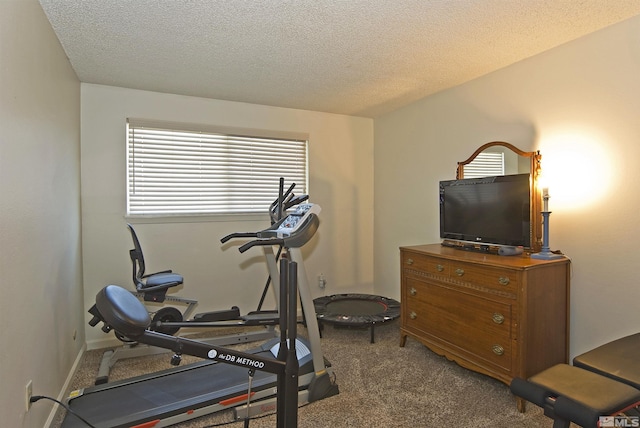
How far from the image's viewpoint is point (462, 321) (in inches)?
103

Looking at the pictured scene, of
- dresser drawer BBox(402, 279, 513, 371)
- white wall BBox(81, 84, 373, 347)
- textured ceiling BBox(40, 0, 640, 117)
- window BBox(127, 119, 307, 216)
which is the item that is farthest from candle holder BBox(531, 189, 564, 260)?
window BBox(127, 119, 307, 216)

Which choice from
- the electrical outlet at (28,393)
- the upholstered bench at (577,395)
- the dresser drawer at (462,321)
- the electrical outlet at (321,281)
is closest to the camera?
the upholstered bench at (577,395)

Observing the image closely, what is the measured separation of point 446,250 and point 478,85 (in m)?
1.46

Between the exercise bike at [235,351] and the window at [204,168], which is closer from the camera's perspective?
the exercise bike at [235,351]

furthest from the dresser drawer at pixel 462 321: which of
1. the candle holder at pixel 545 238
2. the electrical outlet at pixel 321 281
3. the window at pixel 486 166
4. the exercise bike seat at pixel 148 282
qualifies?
the exercise bike seat at pixel 148 282

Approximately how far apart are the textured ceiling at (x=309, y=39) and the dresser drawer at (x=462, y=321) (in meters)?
1.75

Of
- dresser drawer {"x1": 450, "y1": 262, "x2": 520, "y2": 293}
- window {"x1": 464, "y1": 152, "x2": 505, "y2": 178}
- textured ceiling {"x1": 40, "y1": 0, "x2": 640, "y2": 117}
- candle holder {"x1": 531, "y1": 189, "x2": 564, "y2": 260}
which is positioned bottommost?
dresser drawer {"x1": 450, "y1": 262, "x2": 520, "y2": 293}

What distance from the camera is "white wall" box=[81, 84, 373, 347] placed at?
3227 millimetres

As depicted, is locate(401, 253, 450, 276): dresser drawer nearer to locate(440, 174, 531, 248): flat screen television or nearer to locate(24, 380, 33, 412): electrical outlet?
locate(440, 174, 531, 248): flat screen television

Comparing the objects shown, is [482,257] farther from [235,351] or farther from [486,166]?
[235,351]

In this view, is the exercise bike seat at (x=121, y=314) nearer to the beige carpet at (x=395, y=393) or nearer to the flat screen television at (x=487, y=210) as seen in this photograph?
the beige carpet at (x=395, y=393)

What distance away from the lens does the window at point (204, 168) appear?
3406mm

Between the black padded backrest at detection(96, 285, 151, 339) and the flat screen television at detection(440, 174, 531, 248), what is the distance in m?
2.42

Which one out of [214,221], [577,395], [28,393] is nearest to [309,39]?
[214,221]
